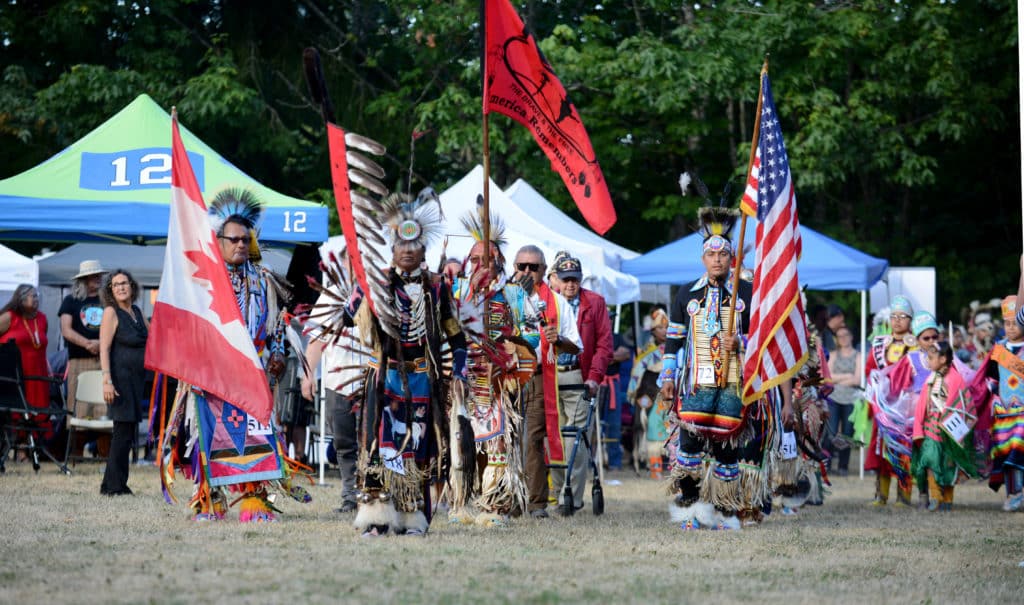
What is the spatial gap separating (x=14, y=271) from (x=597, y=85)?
8.24m

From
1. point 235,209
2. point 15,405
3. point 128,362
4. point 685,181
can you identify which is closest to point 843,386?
point 685,181

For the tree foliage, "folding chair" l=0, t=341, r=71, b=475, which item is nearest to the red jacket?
"folding chair" l=0, t=341, r=71, b=475

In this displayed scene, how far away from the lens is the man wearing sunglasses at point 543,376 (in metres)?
8.91

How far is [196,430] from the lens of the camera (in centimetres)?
780

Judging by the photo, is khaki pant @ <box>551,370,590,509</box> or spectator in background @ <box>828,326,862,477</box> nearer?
khaki pant @ <box>551,370,590,509</box>

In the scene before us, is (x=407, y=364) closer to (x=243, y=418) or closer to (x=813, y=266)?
(x=243, y=418)

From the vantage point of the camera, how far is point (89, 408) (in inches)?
499

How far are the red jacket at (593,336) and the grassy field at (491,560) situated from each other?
3.30 feet

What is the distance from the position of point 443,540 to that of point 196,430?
5.53ft

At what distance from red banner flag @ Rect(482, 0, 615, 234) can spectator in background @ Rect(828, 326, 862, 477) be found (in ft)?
24.3

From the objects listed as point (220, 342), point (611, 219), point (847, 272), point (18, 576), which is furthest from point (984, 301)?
point (18, 576)

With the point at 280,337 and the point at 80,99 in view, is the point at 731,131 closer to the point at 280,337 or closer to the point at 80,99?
the point at 80,99

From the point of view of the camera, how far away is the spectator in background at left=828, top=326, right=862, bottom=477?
15.0 m

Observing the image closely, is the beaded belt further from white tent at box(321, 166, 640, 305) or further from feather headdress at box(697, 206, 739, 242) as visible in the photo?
white tent at box(321, 166, 640, 305)
